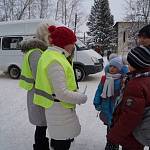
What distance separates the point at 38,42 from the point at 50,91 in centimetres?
89

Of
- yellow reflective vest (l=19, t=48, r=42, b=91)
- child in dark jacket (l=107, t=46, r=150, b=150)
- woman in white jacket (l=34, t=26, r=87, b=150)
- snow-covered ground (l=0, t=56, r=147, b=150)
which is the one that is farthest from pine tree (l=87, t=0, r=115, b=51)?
child in dark jacket (l=107, t=46, r=150, b=150)

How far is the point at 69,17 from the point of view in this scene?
47875 millimetres

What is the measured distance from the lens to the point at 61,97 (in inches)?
131

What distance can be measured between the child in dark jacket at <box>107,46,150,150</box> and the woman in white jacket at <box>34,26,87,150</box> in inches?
20.7

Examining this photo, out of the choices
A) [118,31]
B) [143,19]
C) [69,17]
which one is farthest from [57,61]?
[118,31]

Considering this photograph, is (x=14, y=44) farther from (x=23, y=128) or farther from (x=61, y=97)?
(x=61, y=97)

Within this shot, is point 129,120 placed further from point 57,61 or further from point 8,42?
point 8,42

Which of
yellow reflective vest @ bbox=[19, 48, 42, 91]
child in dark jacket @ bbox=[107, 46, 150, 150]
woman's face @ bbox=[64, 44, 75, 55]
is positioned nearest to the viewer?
child in dark jacket @ bbox=[107, 46, 150, 150]

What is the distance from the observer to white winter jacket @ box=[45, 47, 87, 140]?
3279 millimetres

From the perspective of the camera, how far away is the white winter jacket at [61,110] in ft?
10.8

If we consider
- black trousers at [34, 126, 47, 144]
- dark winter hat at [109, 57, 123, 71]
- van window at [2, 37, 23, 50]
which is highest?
dark winter hat at [109, 57, 123, 71]

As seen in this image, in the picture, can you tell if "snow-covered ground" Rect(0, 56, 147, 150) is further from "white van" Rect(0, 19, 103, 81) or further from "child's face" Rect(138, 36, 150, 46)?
"white van" Rect(0, 19, 103, 81)

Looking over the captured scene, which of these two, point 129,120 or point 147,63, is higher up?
point 147,63

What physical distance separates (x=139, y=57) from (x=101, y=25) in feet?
170
